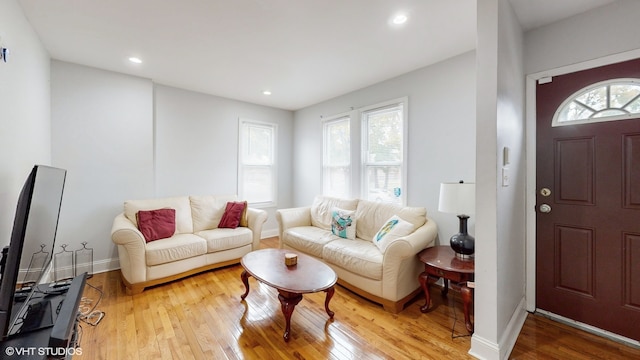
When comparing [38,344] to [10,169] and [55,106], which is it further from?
[55,106]

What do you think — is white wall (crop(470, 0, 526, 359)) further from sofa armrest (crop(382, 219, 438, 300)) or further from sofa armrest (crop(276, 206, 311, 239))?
sofa armrest (crop(276, 206, 311, 239))

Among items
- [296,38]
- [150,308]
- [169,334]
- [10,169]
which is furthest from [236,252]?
[296,38]

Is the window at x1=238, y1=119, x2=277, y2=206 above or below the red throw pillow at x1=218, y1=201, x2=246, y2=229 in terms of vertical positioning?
above

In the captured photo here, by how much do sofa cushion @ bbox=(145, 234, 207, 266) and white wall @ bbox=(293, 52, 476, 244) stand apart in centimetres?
271

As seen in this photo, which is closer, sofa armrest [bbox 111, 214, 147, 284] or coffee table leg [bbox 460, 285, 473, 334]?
coffee table leg [bbox 460, 285, 473, 334]

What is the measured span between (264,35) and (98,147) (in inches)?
102

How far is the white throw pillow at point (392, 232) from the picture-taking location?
2.67m

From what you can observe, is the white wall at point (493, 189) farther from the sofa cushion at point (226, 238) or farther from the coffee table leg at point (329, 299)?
the sofa cushion at point (226, 238)

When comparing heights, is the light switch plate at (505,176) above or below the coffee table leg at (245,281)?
above

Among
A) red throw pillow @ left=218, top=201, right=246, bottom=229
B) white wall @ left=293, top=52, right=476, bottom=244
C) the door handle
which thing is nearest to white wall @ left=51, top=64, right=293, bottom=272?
red throw pillow @ left=218, top=201, right=246, bottom=229

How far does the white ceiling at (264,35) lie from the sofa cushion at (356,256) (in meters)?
2.14

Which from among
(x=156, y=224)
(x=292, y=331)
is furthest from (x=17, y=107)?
(x=292, y=331)

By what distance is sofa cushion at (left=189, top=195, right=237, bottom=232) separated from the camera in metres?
3.73

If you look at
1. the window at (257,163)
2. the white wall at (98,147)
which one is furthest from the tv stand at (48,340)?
the window at (257,163)
